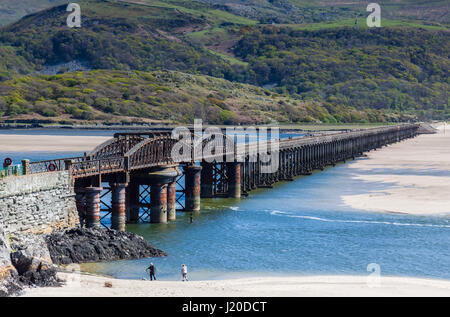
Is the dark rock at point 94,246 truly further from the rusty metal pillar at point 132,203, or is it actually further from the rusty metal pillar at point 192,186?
the rusty metal pillar at point 192,186

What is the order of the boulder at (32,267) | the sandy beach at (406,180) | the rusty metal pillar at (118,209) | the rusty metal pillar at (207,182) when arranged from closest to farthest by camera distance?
the boulder at (32,267)
the rusty metal pillar at (118,209)
the sandy beach at (406,180)
the rusty metal pillar at (207,182)

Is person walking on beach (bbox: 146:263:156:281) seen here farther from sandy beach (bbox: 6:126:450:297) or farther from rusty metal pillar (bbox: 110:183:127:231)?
rusty metal pillar (bbox: 110:183:127:231)

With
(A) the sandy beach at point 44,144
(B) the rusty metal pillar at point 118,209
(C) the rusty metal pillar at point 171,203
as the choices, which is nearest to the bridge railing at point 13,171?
(B) the rusty metal pillar at point 118,209

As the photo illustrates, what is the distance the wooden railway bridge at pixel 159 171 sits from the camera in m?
42.0

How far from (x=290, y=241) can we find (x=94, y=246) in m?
13.5

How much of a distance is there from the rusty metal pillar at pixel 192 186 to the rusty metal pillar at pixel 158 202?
6028 millimetres

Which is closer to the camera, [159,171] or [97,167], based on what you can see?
[97,167]

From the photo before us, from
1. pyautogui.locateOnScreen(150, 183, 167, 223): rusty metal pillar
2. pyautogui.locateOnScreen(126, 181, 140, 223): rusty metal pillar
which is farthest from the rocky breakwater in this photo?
pyautogui.locateOnScreen(126, 181, 140, 223): rusty metal pillar

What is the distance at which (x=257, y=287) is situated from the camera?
3406 centimetres

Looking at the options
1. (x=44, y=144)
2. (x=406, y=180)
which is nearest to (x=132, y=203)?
(x=406, y=180)

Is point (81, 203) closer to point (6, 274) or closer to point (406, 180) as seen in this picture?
point (6, 274)

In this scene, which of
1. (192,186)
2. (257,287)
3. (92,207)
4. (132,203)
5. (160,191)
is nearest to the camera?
(257,287)

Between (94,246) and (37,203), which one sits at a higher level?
(37,203)

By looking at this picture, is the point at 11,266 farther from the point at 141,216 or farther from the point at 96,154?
the point at 141,216
